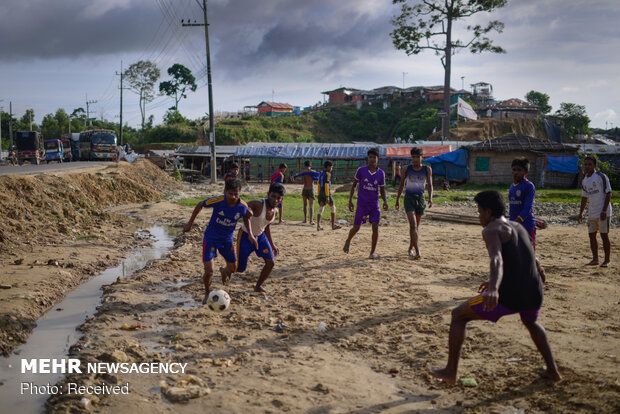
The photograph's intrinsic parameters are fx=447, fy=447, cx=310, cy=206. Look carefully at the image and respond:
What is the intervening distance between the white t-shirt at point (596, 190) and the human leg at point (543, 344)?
4.92 m

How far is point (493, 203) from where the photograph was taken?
3.60 metres

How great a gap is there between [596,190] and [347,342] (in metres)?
5.61

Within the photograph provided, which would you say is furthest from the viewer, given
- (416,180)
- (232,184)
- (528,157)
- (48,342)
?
(528,157)

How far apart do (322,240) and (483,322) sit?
19.2 ft

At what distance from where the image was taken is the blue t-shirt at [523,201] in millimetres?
6266

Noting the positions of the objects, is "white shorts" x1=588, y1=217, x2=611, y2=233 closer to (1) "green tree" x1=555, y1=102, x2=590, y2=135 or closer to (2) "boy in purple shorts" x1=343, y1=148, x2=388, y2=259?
(2) "boy in purple shorts" x1=343, y1=148, x2=388, y2=259

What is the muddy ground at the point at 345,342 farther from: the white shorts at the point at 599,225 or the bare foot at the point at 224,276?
the white shorts at the point at 599,225

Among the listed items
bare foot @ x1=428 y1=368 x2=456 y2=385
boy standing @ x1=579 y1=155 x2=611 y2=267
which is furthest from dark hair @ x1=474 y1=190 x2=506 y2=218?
boy standing @ x1=579 y1=155 x2=611 y2=267

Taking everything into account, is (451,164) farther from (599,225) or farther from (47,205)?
(47,205)

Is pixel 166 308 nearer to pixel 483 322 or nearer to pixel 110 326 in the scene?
pixel 110 326

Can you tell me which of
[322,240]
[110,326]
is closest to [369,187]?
[322,240]

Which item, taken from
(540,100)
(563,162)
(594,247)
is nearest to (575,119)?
(540,100)

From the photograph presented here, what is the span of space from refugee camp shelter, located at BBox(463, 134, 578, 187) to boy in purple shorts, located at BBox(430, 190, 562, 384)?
27.9m

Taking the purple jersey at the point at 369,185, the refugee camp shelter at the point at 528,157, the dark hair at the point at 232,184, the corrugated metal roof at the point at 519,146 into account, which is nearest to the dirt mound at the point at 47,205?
the dark hair at the point at 232,184
